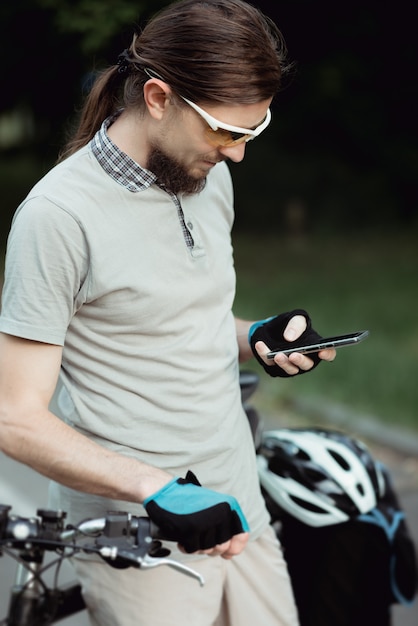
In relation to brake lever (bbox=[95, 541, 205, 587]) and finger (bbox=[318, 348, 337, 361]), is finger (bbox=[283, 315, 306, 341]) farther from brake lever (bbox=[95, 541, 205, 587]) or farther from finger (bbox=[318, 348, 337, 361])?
brake lever (bbox=[95, 541, 205, 587])

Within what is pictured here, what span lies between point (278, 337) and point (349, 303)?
713 cm

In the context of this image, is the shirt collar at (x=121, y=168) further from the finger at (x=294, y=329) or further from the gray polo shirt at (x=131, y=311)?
the finger at (x=294, y=329)

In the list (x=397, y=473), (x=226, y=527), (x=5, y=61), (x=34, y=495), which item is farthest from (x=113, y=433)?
(x=5, y=61)

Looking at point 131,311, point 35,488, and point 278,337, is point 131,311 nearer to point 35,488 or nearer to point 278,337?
point 278,337

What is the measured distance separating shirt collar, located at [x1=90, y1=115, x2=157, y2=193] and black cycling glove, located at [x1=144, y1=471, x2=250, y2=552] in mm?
742

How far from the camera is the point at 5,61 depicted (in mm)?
11891

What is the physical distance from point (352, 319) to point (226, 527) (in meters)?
6.98

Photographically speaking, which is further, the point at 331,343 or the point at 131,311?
the point at 331,343

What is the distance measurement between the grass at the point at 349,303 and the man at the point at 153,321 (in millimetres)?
3756

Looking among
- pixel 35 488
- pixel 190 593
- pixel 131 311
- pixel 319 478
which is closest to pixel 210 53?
pixel 131 311

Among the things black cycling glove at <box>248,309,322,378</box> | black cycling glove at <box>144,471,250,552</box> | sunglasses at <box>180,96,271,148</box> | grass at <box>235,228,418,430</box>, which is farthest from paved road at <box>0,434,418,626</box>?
sunglasses at <box>180,96,271,148</box>

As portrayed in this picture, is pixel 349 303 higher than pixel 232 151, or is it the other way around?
pixel 232 151

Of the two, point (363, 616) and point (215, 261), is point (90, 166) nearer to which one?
point (215, 261)

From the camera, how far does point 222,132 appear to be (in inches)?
81.8
